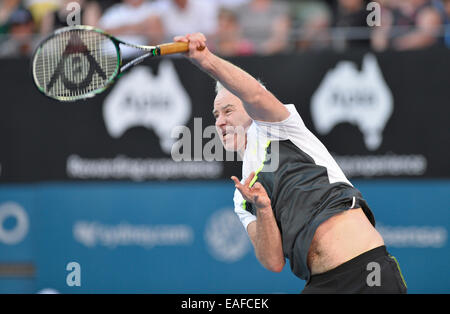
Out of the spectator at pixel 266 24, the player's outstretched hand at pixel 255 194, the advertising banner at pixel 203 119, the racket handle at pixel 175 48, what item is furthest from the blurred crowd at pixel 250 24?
the racket handle at pixel 175 48

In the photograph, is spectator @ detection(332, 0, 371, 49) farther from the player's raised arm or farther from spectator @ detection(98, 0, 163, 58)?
the player's raised arm

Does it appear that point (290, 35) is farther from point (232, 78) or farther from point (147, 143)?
point (232, 78)

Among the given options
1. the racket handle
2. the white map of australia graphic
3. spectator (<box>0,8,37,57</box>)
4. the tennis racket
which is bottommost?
the racket handle

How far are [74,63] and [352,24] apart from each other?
4328mm

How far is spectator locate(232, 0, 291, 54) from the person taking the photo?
766 centimetres

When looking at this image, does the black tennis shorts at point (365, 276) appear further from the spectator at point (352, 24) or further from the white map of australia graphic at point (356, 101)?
the spectator at point (352, 24)

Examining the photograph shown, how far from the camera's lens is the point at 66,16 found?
8.19m

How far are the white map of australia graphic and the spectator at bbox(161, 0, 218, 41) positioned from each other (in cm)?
157

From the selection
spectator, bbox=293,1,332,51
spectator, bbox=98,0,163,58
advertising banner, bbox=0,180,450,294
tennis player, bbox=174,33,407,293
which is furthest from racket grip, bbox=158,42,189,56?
spectator, bbox=293,1,332,51

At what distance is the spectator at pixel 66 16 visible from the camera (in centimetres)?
809

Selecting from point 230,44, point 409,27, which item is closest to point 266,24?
point 230,44

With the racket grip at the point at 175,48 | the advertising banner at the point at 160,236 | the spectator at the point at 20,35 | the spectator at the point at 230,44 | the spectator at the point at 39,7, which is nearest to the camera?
the racket grip at the point at 175,48

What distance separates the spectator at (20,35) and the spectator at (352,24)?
357 cm

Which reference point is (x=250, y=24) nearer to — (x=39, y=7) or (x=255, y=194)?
(x=39, y=7)
